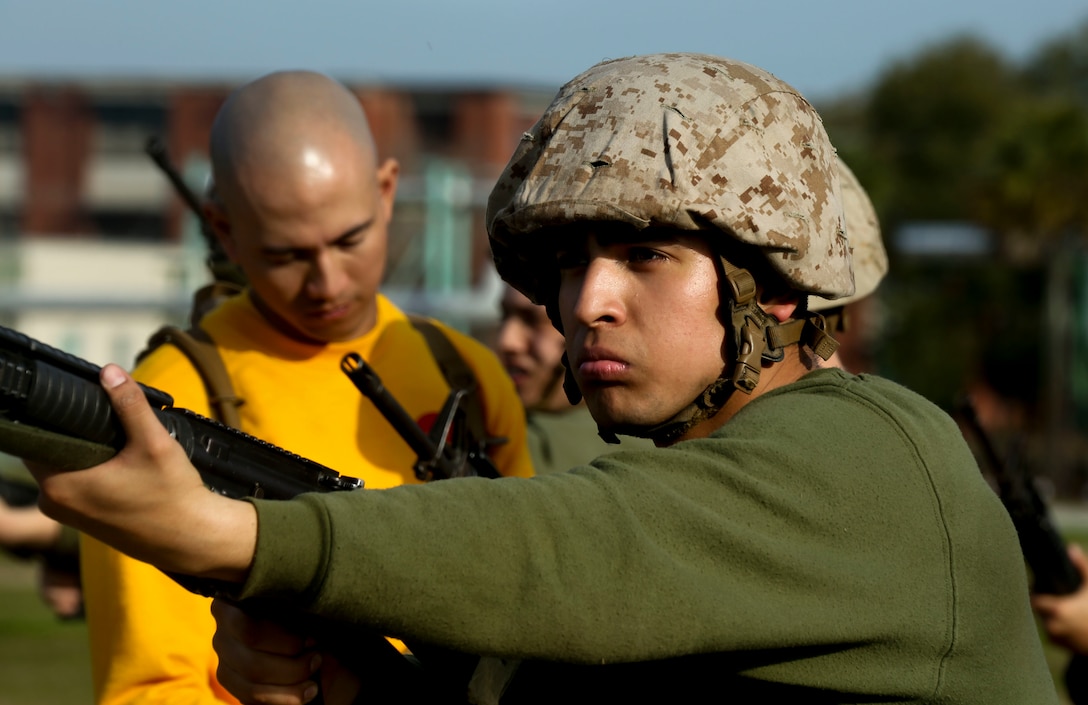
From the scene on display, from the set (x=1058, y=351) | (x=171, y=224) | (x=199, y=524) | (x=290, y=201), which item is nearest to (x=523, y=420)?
(x=290, y=201)

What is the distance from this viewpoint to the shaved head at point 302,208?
4.21m

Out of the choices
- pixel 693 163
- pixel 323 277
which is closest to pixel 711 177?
pixel 693 163

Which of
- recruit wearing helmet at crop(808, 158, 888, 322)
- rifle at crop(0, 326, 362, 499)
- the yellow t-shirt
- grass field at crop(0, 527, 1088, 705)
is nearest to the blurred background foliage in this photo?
grass field at crop(0, 527, 1088, 705)

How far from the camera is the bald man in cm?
420

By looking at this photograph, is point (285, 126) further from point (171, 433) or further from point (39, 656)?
point (39, 656)

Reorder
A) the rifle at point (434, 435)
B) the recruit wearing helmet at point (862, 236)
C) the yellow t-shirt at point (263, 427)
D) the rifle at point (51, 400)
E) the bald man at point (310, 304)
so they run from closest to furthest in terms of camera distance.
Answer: the rifle at point (51, 400)
the yellow t-shirt at point (263, 427)
the rifle at point (434, 435)
the bald man at point (310, 304)
the recruit wearing helmet at point (862, 236)

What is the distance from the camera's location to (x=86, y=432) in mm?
1979

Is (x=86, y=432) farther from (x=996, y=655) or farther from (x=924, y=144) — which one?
(x=924, y=144)

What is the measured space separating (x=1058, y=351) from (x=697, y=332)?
4547 cm

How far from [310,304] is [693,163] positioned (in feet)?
5.78

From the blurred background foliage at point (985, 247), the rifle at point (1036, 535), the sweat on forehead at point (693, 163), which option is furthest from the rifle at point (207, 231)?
the blurred background foliage at point (985, 247)

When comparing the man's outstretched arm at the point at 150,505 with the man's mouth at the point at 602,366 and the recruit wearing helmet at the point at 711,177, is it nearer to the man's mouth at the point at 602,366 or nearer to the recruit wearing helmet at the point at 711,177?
the man's mouth at the point at 602,366

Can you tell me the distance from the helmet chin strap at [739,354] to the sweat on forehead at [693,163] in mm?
80

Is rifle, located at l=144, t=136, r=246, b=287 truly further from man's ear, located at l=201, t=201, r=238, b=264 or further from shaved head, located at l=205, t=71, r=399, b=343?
shaved head, located at l=205, t=71, r=399, b=343
